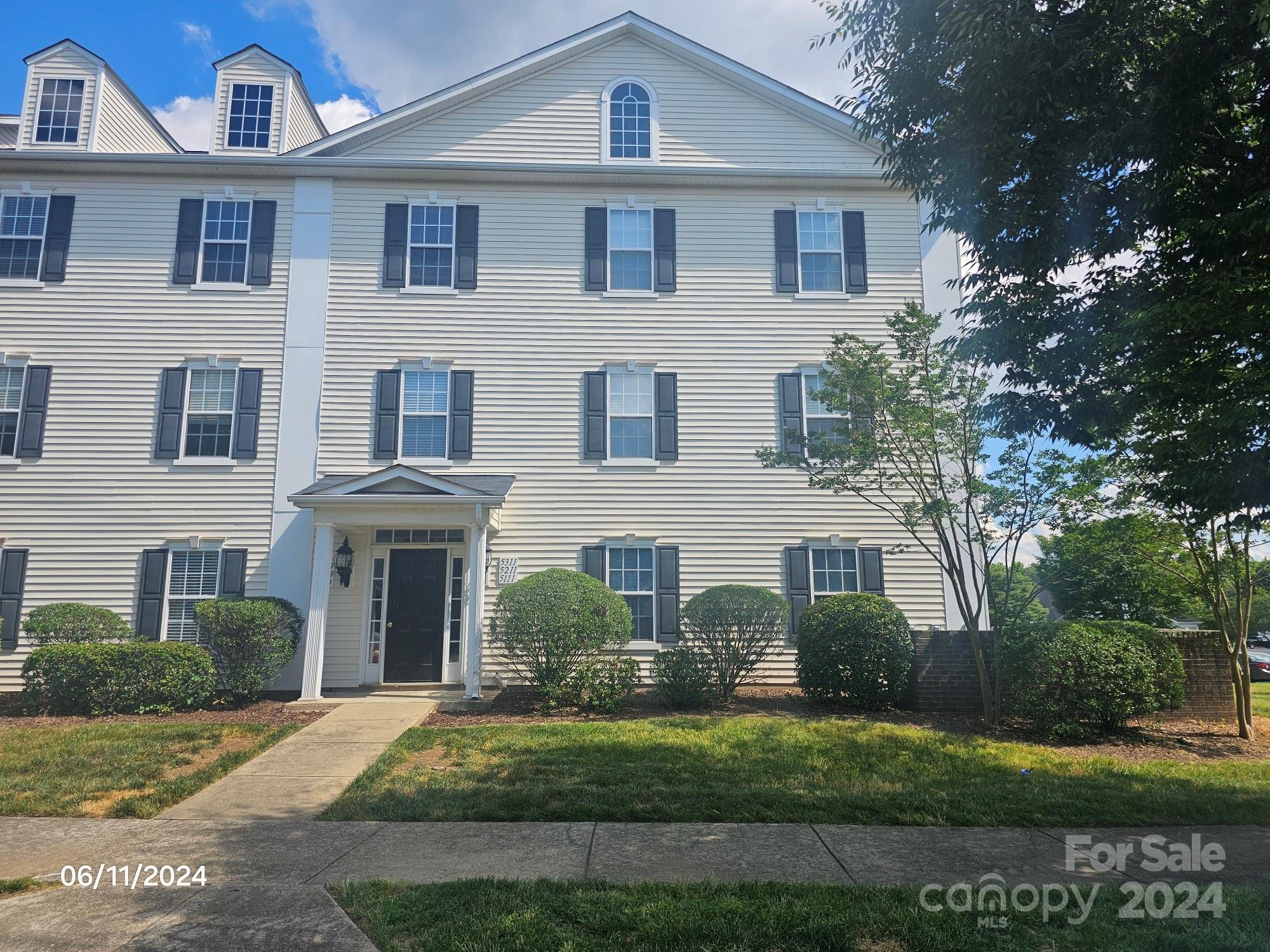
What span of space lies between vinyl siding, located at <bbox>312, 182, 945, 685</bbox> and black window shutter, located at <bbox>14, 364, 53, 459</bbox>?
175 inches

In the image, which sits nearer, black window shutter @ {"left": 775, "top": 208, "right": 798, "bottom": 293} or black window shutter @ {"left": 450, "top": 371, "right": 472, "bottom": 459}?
black window shutter @ {"left": 450, "top": 371, "right": 472, "bottom": 459}

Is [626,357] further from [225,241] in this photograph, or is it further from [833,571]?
[225,241]

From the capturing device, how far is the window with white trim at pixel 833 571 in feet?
44.6

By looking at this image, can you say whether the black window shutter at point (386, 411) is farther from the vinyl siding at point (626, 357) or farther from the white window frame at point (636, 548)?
the white window frame at point (636, 548)

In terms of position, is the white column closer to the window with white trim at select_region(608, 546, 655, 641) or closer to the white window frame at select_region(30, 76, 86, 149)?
the window with white trim at select_region(608, 546, 655, 641)

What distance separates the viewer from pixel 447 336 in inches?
553

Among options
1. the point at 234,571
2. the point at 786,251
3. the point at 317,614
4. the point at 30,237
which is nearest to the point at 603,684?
the point at 317,614

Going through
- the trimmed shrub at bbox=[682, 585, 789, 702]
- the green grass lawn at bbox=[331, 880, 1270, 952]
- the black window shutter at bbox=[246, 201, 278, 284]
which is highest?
the black window shutter at bbox=[246, 201, 278, 284]

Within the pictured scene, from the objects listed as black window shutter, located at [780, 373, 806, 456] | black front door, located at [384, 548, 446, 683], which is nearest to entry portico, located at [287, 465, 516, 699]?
black front door, located at [384, 548, 446, 683]

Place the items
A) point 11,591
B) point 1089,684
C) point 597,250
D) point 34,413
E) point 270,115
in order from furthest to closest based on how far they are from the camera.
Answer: point 270,115 < point 597,250 < point 34,413 < point 11,591 < point 1089,684

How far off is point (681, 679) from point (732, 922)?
6.77m

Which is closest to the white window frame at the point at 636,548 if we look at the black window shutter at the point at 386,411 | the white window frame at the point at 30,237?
the black window shutter at the point at 386,411

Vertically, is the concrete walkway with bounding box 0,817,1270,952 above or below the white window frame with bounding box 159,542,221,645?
below

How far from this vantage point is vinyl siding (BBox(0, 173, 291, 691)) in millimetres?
13031
